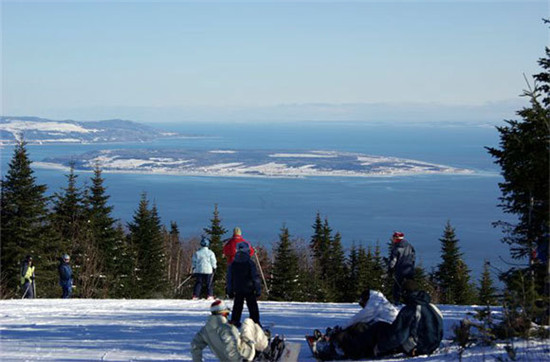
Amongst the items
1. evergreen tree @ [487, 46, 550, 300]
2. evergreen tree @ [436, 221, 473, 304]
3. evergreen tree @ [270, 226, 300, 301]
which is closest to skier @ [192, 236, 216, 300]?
evergreen tree @ [487, 46, 550, 300]

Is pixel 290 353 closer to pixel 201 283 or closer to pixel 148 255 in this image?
pixel 201 283

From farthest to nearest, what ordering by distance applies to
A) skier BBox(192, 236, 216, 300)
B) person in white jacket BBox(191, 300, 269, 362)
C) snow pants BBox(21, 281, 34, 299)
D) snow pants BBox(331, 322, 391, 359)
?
snow pants BBox(21, 281, 34, 299) → skier BBox(192, 236, 216, 300) → snow pants BBox(331, 322, 391, 359) → person in white jacket BBox(191, 300, 269, 362)

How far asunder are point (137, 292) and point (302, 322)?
941 inches

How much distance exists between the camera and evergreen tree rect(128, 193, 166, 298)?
120ft

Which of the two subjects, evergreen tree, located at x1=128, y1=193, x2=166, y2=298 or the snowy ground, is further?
evergreen tree, located at x1=128, y1=193, x2=166, y2=298

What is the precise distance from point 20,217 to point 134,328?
19806mm

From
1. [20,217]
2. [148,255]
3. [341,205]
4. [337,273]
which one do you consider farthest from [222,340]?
[341,205]

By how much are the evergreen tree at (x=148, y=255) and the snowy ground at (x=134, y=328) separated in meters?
21.3

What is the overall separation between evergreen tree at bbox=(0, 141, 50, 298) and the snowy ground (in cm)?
1284

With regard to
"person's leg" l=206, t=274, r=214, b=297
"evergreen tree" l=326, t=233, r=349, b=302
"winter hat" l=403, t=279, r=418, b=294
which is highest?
"winter hat" l=403, t=279, r=418, b=294

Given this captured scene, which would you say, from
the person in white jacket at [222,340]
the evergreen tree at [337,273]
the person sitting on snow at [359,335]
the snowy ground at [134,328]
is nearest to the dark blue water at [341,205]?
the evergreen tree at [337,273]

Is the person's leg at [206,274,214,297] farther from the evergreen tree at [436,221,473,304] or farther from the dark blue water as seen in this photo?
the dark blue water

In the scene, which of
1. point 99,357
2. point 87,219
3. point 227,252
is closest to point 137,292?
point 87,219

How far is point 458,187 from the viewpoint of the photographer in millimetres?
166750
